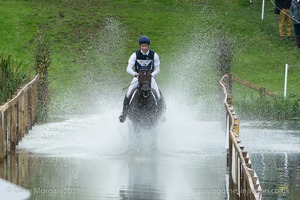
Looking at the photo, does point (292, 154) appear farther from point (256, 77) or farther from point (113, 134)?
point (256, 77)

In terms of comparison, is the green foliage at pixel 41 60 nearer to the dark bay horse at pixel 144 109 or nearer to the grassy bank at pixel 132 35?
the dark bay horse at pixel 144 109

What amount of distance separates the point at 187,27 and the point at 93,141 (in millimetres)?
19689

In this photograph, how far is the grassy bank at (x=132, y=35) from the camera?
39281mm

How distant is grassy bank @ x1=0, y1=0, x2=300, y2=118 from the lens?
39.3m

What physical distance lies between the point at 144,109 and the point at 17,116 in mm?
2757

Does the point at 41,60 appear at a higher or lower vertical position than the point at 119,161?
higher

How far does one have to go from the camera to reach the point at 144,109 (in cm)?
2358

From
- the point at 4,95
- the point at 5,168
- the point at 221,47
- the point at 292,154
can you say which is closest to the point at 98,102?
the point at 221,47

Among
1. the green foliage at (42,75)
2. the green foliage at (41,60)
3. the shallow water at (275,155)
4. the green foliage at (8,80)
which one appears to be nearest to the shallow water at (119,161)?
the shallow water at (275,155)

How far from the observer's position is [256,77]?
38188 millimetres

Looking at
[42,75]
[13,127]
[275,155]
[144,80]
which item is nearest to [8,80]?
[42,75]

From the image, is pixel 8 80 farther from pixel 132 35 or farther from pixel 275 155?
pixel 132 35

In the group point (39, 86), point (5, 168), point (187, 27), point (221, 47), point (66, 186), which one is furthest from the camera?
point (187, 27)

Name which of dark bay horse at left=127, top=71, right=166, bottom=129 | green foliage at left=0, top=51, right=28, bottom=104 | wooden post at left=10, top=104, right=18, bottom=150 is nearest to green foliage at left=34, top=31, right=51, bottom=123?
green foliage at left=0, top=51, right=28, bottom=104
